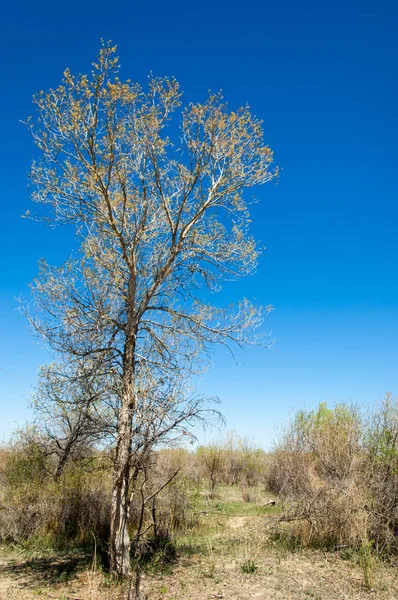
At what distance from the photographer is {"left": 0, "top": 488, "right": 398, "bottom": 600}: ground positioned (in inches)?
320

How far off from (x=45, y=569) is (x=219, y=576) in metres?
3.94

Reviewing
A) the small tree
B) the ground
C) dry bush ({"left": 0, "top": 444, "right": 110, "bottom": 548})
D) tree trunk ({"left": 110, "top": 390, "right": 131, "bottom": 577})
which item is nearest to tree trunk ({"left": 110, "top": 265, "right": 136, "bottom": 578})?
tree trunk ({"left": 110, "top": 390, "right": 131, "bottom": 577})

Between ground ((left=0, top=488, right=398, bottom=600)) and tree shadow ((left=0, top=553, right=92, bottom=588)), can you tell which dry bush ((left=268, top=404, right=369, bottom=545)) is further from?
tree shadow ((left=0, top=553, right=92, bottom=588))

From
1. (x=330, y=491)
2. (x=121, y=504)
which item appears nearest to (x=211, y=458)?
(x=330, y=491)

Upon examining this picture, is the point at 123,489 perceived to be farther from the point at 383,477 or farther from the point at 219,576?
the point at 383,477

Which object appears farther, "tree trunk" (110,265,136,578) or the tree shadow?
the tree shadow

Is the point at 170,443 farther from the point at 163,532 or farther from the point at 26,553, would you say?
the point at 26,553

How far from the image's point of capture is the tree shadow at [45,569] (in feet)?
29.0

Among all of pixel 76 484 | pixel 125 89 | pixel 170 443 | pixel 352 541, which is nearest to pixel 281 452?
pixel 352 541

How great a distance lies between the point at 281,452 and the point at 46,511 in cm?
1101

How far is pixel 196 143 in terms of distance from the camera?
10.2m

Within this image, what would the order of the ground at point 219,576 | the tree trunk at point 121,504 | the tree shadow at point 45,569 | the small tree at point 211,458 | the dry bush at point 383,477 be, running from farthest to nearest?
the small tree at point 211,458 < the dry bush at point 383,477 < the tree shadow at point 45,569 < the tree trunk at point 121,504 < the ground at point 219,576

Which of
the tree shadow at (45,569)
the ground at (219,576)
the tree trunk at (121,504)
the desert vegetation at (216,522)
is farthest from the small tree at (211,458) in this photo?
the tree trunk at (121,504)

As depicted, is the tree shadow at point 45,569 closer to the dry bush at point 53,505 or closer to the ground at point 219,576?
the ground at point 219,576
